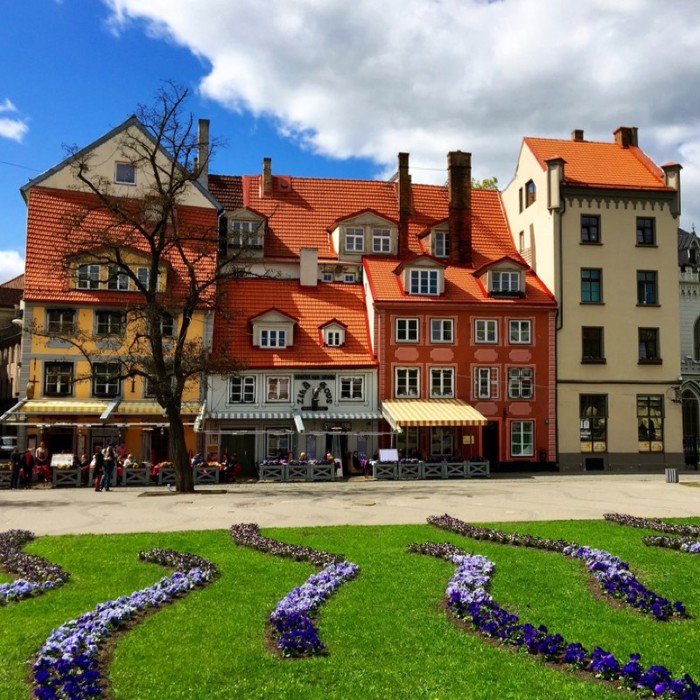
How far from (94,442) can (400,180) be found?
2502 centimetres

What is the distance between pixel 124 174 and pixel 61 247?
568cm

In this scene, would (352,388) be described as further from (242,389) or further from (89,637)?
(89,637)

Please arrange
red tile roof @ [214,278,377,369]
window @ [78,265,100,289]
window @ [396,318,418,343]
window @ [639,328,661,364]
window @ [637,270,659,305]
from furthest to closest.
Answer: window @ [637,270,659,305]
window @ [639,328,661,364]
window @ [396,318,418,343]
red tile roof @ [214,278,377,369]
window @ [78,265,100,289]

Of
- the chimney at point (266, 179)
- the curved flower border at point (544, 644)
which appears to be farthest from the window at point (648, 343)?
the curved flower border at point (544, 644)

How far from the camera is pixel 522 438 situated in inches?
1599

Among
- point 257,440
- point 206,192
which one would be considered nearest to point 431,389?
point 257,440

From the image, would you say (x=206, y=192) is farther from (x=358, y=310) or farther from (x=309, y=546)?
(x=309, y=546)

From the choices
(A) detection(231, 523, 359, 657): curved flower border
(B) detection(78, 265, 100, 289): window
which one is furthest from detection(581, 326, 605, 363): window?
(A) detection(231, 523, 359, 657): curved flower border

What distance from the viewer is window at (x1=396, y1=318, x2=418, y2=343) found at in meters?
40.3

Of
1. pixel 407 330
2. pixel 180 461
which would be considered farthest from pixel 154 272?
pixel 407 330

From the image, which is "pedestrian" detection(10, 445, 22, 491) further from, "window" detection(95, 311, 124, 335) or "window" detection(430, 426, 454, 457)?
"window" detection(430, 426, 454, 457)

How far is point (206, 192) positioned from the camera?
43.0 m

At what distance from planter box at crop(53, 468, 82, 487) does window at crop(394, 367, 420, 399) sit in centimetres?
1695

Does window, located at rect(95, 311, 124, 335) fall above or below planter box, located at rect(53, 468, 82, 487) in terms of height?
above
